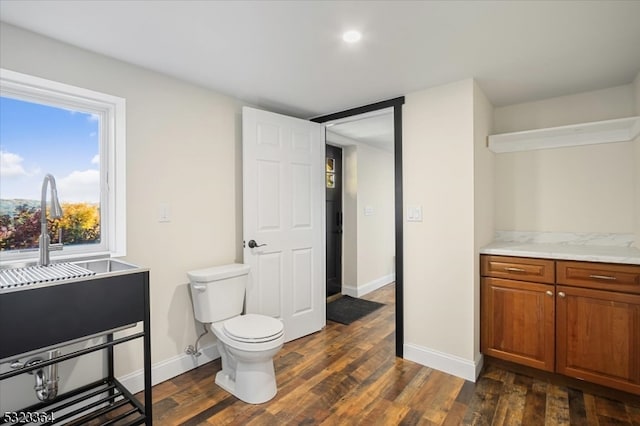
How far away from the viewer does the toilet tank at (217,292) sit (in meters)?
2.19

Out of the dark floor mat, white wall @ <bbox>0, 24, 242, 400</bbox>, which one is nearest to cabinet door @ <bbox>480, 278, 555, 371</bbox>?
the dark floor mat

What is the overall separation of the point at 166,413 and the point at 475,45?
277 centimetres

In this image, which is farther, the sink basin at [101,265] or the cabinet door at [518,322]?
the cabinet door at [518,322]

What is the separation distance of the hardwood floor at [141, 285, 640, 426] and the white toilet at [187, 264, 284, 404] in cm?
8

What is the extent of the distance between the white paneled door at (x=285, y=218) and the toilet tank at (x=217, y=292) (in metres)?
0.26

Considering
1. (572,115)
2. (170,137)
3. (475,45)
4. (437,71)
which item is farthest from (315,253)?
(572,115)

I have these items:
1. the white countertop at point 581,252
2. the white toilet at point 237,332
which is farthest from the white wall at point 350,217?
the white toilet at point 237,332

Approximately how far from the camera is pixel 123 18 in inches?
60.7

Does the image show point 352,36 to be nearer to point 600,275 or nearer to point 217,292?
point 217,292

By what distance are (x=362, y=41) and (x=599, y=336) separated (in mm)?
2344

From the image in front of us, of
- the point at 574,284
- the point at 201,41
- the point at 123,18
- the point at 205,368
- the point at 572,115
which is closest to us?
the point at 123,18

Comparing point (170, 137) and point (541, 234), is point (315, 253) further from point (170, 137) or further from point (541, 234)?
point (541, 234)

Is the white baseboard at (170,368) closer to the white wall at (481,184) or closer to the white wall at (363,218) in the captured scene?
the white wall at (481,184)

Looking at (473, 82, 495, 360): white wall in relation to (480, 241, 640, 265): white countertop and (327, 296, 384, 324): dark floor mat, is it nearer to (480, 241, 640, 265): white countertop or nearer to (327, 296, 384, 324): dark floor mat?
(480, 241, 640, 265): white countertop
